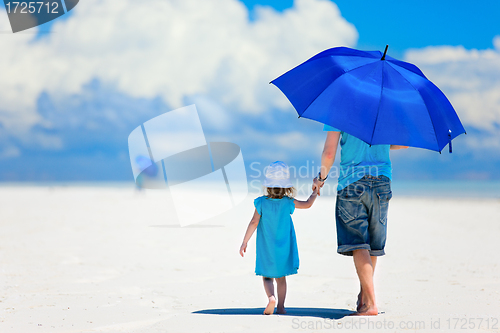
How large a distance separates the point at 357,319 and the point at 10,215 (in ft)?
34.5

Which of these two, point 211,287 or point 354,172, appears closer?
point 354,172

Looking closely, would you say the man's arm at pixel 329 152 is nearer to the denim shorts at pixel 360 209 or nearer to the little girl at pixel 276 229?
the denim shorts at pixel 360 209

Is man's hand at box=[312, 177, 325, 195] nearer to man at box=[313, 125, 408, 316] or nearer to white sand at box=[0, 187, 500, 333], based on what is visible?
man at box=[313, 125, 408, 316]

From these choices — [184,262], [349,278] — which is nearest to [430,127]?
[349,278]

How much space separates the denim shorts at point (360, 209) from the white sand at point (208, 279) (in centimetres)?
61

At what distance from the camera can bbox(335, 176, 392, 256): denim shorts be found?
3.35m

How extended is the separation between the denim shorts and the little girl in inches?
13.6

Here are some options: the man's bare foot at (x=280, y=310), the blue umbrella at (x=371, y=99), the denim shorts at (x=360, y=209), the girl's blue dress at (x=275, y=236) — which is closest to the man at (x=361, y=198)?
the denim shorts at (x=360, y=209)

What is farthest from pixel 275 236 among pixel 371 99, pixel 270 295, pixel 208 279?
pixel 208 279

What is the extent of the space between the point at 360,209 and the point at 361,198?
0.09m

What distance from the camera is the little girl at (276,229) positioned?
351 cm

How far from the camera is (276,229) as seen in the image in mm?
3547

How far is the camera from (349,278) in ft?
17.5

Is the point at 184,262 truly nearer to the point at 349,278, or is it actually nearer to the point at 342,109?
the point at 349,278
